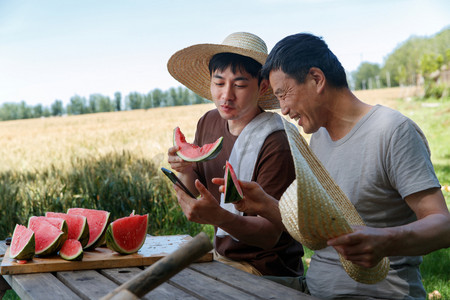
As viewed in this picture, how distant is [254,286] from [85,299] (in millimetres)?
691

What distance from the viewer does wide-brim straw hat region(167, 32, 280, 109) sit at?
124 inches

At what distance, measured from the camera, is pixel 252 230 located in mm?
2781

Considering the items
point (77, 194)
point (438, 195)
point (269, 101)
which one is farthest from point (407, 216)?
point (77, 194)

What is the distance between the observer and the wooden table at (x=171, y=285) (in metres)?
2.04

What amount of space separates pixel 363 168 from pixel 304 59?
1.98 ft

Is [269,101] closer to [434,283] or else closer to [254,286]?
[254,286]

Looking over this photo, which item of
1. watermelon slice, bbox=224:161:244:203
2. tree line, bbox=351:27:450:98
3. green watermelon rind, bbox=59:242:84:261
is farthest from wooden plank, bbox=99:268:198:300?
tree line, bbox=351:27:450:98

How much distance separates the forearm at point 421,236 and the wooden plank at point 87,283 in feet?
3.85

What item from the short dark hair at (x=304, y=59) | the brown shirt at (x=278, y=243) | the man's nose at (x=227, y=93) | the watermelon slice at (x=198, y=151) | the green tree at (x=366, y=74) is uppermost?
the green tree at (x=366, y=74)

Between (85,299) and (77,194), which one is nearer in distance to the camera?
(85,299)

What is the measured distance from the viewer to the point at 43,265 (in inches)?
95.9

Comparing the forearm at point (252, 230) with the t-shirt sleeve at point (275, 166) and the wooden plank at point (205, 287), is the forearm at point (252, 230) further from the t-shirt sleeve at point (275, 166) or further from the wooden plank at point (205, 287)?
the wooden plank at point (205, 287)

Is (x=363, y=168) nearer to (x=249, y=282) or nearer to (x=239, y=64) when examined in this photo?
(x=249, y=282)

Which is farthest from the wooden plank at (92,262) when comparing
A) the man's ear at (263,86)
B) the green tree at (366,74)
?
the green tree at (366,74)
